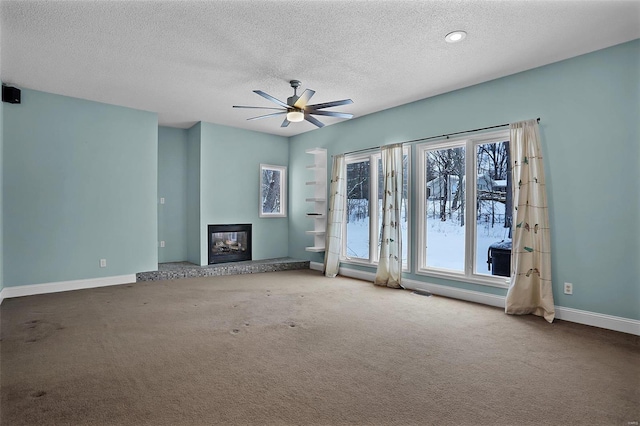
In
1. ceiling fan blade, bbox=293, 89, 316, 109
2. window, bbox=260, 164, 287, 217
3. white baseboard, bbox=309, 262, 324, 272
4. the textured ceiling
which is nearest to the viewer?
the textured ceiling

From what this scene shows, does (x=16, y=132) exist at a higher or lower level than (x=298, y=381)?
higher

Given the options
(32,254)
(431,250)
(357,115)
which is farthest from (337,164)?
(32,254)

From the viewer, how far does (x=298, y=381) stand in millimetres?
2365

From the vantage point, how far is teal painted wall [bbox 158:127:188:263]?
681 centimetres

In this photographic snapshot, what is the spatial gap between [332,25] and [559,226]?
10.5 feet

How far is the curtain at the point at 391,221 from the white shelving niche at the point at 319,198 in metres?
1.59

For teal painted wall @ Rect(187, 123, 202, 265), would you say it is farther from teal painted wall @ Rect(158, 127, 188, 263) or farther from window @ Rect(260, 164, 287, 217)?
window @ Rect(260, 164, 287, 217)

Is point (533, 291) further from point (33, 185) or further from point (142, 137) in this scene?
point (33, 185)

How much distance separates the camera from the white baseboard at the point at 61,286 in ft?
15.2

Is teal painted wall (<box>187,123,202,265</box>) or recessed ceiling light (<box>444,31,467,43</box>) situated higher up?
recessed ceiling light (<box>444,31,467,43</box>)

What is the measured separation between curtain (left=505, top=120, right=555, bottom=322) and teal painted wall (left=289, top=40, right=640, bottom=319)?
5.1 inches

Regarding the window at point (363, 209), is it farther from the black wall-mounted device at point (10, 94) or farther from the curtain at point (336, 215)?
the black wall-mounted device at point (10, 94)

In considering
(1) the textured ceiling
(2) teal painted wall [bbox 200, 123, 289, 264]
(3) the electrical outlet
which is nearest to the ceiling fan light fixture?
(1) the textured ceiling

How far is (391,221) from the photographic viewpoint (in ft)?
17.8
